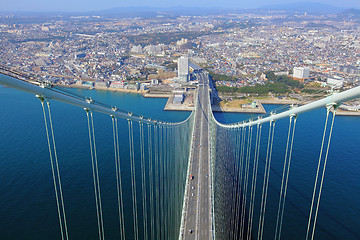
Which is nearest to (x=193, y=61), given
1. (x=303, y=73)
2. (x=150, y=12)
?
(x=303, y=73)

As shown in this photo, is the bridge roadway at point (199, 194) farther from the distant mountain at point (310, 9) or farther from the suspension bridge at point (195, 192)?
the distant mountain at point (310, 9)

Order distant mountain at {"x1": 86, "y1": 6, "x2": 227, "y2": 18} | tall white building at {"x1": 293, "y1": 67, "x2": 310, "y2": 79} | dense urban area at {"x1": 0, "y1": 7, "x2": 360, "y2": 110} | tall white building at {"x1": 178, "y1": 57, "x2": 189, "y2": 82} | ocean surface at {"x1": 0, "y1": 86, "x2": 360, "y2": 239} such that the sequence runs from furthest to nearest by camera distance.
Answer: distant mountain at {"x1": 86, "y1": 6, "x2": 227, "y2": 18}
tall white building at {"x1": 293, "y1": 67, "x2": 310, "y2": 79}
tall white building at {"x1": 178, "y1": 57, "x2": 189, "y2": 82}
dense urban area at {"x1": 0, "y1": 7, "x2": 360, "y2": 110}
ocean surface at {"x1": 0, "y1": 86, "x2": 360, "y2": 239}

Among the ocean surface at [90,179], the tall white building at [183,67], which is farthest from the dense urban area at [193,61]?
the ocean surface at [90,179]

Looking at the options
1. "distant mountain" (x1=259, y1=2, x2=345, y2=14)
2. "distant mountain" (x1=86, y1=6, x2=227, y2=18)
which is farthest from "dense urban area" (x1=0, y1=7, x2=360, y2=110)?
"distant mountain" (x1=259, y1=2, x2=345, y2=14)

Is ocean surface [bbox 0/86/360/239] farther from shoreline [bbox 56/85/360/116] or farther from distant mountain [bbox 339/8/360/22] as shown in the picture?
distant mountain [bbox 339/8/360/22]

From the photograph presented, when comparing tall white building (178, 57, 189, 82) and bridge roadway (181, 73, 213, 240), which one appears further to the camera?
tall white building (178, 57, 189, 82)

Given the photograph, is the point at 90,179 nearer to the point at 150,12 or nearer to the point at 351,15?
the point at 351,15

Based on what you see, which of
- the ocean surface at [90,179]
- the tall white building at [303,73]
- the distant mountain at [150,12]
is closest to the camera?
the ocean surface at [90,179]
